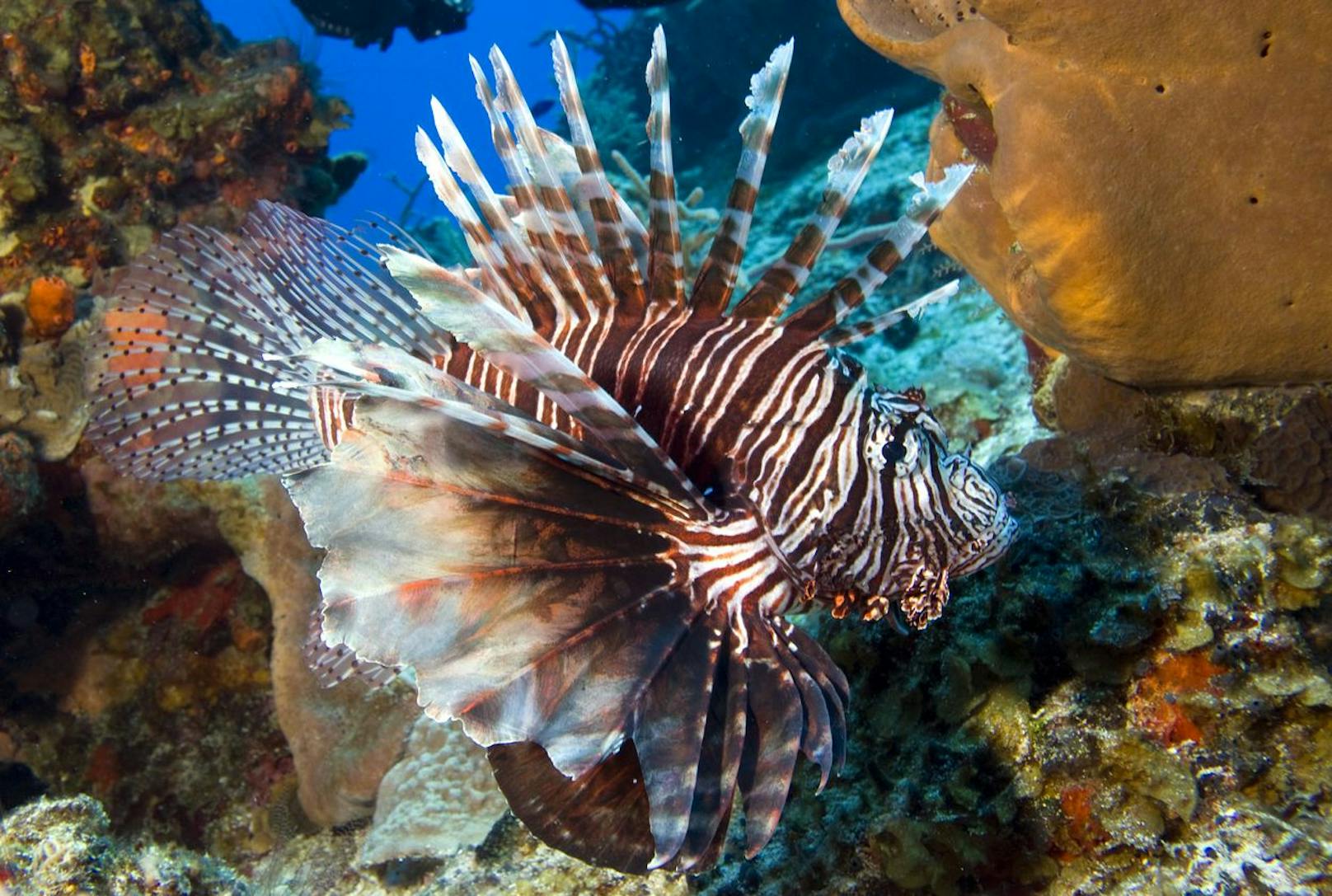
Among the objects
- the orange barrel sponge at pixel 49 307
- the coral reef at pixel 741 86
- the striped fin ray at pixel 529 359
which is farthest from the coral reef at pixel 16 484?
the coral reef at pixel 741 86

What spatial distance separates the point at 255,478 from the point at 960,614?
4877mm

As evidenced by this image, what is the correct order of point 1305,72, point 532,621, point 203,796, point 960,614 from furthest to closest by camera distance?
point 203,796 < point 960,614 < point 1305,72 < point 532,621

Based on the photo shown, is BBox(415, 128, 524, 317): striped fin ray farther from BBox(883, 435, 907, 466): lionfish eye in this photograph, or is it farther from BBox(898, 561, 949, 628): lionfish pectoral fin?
BBox(898, 561, 949, 628): lionfish pectoral fin

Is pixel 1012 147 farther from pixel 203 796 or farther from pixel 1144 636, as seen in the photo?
pixel 203 796

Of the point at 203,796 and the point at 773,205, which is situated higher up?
the point at 773,205

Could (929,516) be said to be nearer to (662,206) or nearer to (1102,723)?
(1102,723)

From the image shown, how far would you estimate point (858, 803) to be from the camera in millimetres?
3006

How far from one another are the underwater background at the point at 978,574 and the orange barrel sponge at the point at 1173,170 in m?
0.01

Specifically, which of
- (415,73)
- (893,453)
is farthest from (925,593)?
(415,73)

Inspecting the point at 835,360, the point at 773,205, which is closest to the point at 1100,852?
the point at 835,360

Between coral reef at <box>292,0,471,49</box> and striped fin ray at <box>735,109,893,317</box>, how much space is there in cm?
1350

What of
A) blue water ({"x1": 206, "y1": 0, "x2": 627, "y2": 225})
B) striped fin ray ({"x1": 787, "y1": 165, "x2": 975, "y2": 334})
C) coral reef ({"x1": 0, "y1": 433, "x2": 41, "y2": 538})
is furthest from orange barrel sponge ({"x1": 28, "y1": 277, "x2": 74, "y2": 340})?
blue water ({"x1": 206, "y1": 0, "x2": 627, "y2": 225})

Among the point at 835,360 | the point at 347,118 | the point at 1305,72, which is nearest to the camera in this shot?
the point at 835,360

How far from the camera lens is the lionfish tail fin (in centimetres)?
391
